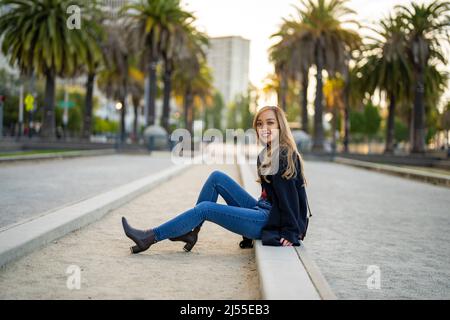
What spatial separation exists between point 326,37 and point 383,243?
28210mm

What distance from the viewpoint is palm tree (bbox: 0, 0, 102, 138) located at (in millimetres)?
26406

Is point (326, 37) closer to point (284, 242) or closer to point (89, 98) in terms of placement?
point (89, 98)

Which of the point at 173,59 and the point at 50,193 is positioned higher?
the point at 173,59

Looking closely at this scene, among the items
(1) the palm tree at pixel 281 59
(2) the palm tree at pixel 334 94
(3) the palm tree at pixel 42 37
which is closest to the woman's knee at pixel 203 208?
(3) the palm tree at pixel 42 37

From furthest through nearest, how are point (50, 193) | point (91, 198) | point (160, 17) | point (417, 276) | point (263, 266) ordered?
point (160, 17), point (50, 193), point (91, 198), point (417, 276), point (263, 266)

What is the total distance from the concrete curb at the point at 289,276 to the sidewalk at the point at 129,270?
181 millimetres

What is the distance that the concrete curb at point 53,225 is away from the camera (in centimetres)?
454

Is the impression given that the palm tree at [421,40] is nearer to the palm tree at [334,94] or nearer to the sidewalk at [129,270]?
the palm tree at [334,94]

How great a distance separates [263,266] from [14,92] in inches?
2432

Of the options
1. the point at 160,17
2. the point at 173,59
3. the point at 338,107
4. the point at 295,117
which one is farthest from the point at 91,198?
the point at 295,117

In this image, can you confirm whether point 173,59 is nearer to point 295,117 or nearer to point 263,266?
point 263,266

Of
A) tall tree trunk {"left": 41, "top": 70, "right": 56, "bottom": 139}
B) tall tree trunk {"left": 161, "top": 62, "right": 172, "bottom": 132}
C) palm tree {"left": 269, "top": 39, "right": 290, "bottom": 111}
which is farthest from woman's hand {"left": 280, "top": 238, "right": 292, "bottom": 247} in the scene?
tall tree trunk {"left": 161, "top": 62, "right": 172, "bottom": 132}

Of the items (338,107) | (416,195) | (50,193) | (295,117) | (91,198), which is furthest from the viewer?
(295,117)
